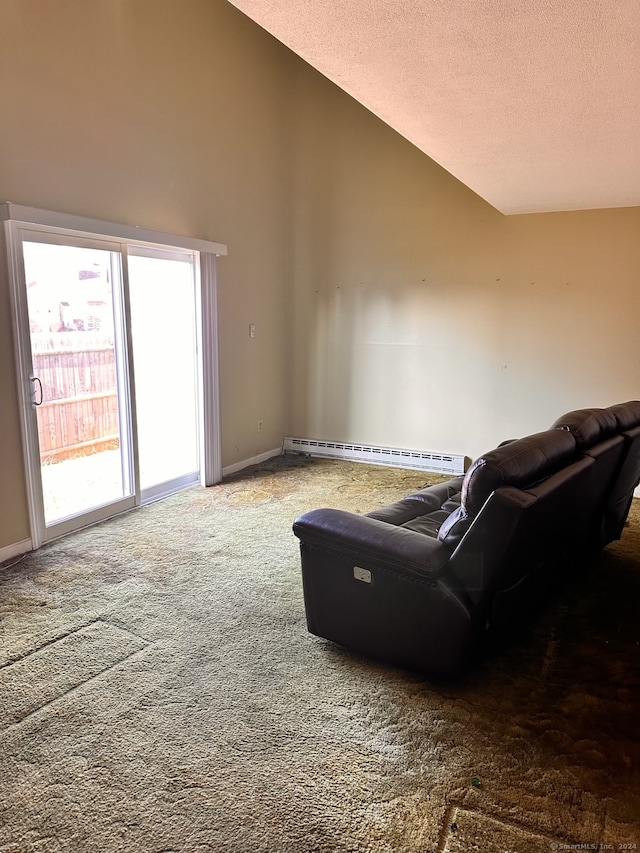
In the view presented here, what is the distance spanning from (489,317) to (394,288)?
956 mm

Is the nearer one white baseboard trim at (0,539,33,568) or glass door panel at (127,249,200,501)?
white baseboard trim at (0,539,33,568)

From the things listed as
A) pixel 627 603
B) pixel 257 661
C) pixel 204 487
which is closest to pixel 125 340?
pixel 204 487

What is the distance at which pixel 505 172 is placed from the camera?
3568 mm

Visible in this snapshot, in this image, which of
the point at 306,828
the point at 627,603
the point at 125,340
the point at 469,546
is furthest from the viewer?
the point at 125,340

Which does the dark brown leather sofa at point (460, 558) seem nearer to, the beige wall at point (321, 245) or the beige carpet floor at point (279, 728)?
the beige carpet floor at point (279, 728)

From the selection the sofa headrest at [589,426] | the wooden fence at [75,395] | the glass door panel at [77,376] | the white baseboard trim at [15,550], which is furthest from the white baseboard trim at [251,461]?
the sofa headrest at [589,426]

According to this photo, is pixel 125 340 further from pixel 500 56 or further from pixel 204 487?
pixel 500 56

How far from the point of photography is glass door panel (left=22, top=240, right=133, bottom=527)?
3.66 meters

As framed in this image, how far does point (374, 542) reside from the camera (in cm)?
233

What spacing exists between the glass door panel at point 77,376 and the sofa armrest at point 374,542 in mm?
2132

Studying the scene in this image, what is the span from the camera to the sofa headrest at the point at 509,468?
210 cm

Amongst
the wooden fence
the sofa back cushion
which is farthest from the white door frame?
the sofa back cushion

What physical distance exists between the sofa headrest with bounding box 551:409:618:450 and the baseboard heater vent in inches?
98.1

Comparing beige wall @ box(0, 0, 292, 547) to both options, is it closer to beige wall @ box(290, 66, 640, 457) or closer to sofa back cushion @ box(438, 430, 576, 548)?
beige wall @ box(290, 66, 640, 457)
